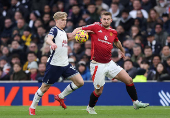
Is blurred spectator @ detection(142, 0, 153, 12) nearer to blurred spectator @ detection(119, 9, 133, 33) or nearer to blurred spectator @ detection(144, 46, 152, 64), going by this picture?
blurred spectator @ detection(119, 9, 133, 33)

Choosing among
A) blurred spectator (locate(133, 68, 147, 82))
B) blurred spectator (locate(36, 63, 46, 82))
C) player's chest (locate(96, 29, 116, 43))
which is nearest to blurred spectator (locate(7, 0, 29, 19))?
blurred spectator (locate(36, 63, 46, 82))

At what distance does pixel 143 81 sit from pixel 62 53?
4897 millimetres

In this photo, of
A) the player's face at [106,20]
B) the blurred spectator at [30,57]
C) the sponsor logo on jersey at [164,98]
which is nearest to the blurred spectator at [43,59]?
the blurred spectator at [30,57]

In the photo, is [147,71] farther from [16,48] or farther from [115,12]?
[16,48]

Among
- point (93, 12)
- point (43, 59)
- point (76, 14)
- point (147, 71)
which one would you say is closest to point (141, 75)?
point (147, 71)

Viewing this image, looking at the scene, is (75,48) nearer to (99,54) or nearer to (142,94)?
(142,94)

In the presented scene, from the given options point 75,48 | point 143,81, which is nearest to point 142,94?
point 143,81

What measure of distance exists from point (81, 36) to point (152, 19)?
271 inches

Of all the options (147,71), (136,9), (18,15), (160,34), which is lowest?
(147,71)

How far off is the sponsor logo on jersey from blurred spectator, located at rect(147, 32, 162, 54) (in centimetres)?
197

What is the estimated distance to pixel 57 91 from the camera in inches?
533

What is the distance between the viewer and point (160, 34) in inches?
582

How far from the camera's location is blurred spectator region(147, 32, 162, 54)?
1445 centimetres

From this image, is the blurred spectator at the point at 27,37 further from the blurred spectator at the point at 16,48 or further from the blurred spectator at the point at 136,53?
the blurred spectator at the point at 136,53
